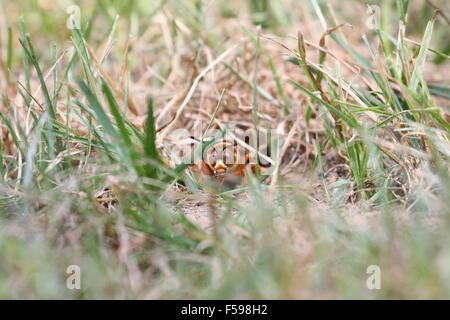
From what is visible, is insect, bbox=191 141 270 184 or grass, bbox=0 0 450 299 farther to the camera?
insect, bbox=191 141 270 184

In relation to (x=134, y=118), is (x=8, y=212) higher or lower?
lower

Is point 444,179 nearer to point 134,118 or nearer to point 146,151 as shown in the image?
point 146,151

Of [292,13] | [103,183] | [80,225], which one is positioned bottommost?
[80,225]

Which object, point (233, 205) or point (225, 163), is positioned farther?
point (225, 163)

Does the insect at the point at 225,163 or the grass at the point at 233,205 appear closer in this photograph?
the grass at the point at 233,205

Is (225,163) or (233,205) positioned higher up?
(225,163)
